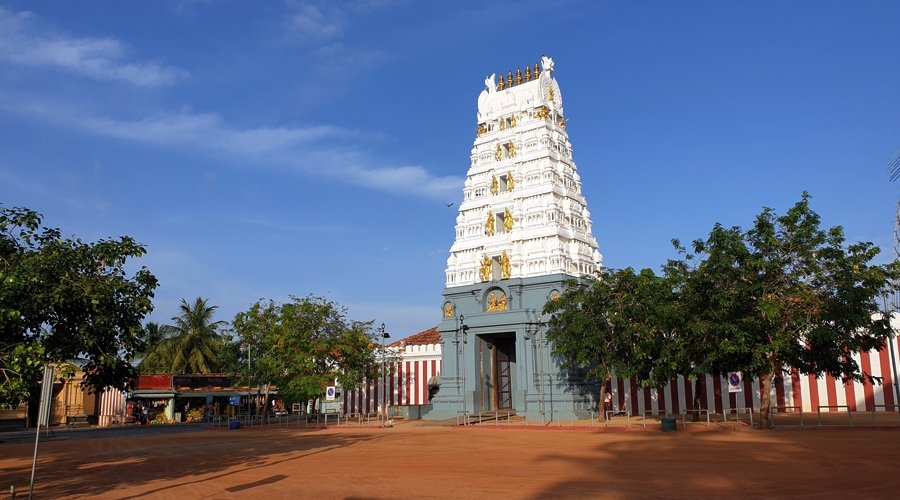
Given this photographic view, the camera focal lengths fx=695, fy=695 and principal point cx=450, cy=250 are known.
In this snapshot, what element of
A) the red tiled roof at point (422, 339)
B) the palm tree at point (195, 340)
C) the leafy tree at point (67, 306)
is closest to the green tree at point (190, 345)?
the palm tree at point (195, 340)

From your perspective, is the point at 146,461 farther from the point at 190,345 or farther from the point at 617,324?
the point at 190,345

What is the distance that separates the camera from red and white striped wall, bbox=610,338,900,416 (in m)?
32.6

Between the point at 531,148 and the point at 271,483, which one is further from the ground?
the point at 531,148

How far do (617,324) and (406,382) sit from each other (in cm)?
Answer: 2112

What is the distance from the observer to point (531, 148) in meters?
41.7

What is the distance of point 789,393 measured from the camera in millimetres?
34375

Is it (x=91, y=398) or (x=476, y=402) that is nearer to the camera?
(x=476, y=402)

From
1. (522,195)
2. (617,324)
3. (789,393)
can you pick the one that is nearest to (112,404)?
(522,195)

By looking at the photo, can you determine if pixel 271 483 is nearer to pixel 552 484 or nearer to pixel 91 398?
pixel 552 484

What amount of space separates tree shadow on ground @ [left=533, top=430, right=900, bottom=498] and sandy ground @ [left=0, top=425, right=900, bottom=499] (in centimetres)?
3

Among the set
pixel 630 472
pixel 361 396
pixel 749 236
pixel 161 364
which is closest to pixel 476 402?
pixel 361 396

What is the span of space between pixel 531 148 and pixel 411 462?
1051 inches

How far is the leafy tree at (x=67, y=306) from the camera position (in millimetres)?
11477

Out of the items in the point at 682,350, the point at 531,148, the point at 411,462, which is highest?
the point at 531,148
